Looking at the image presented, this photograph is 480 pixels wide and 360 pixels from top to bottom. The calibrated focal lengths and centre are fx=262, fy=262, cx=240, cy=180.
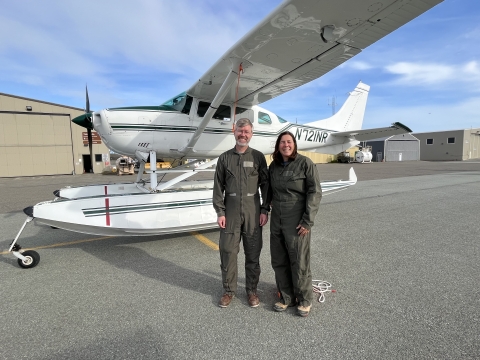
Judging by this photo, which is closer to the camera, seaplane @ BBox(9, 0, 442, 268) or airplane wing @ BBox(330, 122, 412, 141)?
seaplane @ BBox(9, 0, 442, 268)

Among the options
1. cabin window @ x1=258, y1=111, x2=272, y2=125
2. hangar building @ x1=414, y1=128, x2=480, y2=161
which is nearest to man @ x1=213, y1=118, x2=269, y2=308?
cabin window @ x1=258, y1=111, x2=272, y2=125

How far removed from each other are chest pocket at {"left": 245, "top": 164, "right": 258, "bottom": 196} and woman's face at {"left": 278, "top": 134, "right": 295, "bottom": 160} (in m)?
0.34

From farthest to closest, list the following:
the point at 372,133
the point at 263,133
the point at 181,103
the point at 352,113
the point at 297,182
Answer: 1. the point at 352,113
2. the point at 372,133
3. the point at 263,133
4. the point at 181,103
5. the point at 297,182

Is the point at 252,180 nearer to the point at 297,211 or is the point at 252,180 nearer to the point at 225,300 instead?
the point at 297,211

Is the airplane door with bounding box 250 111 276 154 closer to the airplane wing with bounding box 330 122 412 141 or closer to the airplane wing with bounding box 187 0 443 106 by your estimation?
the airplane wing with bounding box 187 0 443 106

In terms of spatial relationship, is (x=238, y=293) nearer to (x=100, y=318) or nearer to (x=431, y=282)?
(x=100, y=318)

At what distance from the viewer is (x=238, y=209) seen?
2.57 meters

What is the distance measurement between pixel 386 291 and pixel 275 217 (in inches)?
58.7

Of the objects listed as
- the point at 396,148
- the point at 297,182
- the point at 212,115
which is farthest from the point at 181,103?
the point at 396,148

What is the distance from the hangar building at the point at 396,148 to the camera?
47.1 metres

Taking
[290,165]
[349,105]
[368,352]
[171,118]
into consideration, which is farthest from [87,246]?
[349,105]

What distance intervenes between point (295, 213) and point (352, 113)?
25.5 ft

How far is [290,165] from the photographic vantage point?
2465 millimetres

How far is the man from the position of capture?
2578 mm
